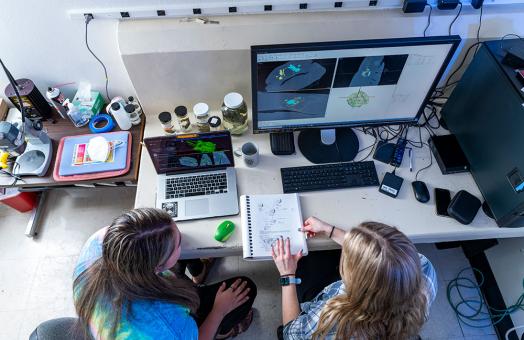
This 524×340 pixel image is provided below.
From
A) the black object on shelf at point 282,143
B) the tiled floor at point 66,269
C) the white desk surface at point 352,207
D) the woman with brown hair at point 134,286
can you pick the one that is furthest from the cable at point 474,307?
the woman with brown hair at point 134,286

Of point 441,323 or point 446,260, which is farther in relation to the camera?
point 446,260

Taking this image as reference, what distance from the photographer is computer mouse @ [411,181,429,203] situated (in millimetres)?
1212

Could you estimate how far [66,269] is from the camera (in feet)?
5.87

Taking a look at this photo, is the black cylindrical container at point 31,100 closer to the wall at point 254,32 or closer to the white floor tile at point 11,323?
the wall at point 254,32

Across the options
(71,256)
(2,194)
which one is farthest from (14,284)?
(2,194)

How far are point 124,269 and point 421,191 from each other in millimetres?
1005

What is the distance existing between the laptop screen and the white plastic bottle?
1.20ft

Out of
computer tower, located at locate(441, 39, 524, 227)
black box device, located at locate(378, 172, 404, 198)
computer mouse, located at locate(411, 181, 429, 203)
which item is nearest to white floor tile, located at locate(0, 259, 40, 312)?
black box device, located at locate(378, 172, 404, 198)

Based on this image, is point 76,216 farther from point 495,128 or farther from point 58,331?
point 495,128

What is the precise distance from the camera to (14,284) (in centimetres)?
175

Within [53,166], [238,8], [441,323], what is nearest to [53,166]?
[53,166]

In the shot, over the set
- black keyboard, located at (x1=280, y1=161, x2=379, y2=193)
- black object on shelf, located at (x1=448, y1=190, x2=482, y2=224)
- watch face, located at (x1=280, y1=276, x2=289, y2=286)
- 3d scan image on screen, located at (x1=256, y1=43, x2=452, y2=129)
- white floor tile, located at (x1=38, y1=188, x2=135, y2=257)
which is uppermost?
3d scan image on screen, located at (x1=256, y1=43, x2=452, y2=129)

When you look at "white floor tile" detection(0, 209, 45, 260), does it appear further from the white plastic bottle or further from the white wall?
the white plastic bottle

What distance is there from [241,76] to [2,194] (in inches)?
56.1
